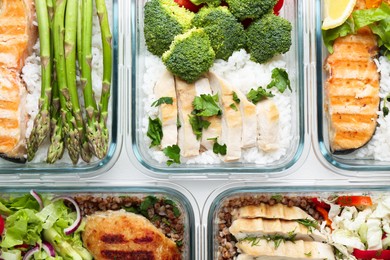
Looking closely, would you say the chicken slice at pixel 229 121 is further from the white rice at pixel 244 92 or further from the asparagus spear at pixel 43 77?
the asparagus spear at pixel 43 77

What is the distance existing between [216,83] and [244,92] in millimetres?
155

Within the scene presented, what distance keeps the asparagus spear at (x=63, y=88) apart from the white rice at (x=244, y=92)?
34 cm

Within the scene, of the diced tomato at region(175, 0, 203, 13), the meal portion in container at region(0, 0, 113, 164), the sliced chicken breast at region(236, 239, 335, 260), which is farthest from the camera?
the diced tomato at region(175, 0, 203, 13)

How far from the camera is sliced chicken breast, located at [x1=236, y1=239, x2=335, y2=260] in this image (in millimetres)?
2959

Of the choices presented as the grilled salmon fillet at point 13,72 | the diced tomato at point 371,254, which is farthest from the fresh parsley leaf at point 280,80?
the grilled salmon fillet at point 13,72

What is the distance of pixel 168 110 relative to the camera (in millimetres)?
3080

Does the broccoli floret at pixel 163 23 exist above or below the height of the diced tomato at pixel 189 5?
below

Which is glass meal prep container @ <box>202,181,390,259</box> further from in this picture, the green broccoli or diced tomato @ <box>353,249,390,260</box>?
the green broccoli

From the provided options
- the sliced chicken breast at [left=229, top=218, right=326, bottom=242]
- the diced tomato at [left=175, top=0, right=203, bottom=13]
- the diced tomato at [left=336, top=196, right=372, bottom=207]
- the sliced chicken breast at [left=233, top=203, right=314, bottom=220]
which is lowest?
the sliced chicken breast at [left=229, top=218, right=326, bottom=242]

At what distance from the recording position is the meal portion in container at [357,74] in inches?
120

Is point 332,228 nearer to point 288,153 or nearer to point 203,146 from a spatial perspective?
point 288,153

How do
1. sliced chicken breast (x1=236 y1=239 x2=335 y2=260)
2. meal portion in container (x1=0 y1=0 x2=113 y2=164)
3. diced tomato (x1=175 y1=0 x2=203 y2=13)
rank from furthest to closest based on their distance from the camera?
1. diced tomato (x1=175 y1=0 x2=203 y2=13)
2. meal portion in container (x1=0 y1=0 x2=113 y2=164)
3. sliced chicken breast (x1=236 y1=239 x2=335 y2=260)

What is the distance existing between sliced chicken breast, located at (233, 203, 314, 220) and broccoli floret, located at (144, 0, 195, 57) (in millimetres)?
873

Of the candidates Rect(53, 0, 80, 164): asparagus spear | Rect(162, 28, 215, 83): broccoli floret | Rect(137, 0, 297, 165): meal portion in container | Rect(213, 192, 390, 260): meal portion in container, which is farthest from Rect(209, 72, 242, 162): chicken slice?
Rect(53, 0, 80, 164): asparagus spear
